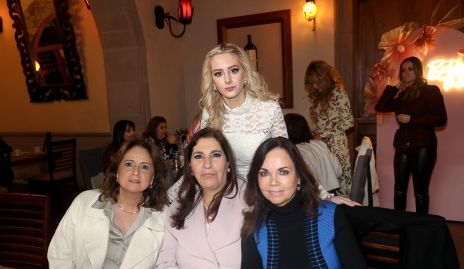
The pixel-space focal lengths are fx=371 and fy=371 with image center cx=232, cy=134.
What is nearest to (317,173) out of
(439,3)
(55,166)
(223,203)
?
(223,203)

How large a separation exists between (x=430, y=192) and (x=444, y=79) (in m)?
1.10

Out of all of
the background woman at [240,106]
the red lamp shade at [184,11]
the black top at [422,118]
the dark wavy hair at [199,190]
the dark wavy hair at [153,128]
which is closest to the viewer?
the dark wavy hair at [199,190]

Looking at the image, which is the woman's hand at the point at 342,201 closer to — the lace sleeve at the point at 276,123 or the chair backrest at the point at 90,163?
the lace sleeve at the point at 276,123

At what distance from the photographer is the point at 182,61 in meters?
4.96

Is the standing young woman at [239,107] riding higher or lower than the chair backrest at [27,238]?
higher

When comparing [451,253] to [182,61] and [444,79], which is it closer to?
[444,79]

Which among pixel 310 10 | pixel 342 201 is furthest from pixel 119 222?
pixel 310 10

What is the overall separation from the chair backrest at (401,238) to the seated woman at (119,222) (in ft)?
2.79

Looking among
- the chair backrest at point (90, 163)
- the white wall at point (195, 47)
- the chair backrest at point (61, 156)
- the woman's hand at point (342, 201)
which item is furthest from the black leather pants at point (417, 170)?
the chair backrest at point (61, 156)

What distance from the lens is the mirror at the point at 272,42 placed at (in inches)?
168

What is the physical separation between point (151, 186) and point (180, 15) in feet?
9.42

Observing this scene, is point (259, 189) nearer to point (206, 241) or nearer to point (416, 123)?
point (206, 241)

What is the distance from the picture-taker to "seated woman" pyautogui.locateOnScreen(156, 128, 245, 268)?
4.97ft

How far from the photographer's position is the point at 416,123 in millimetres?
3084
